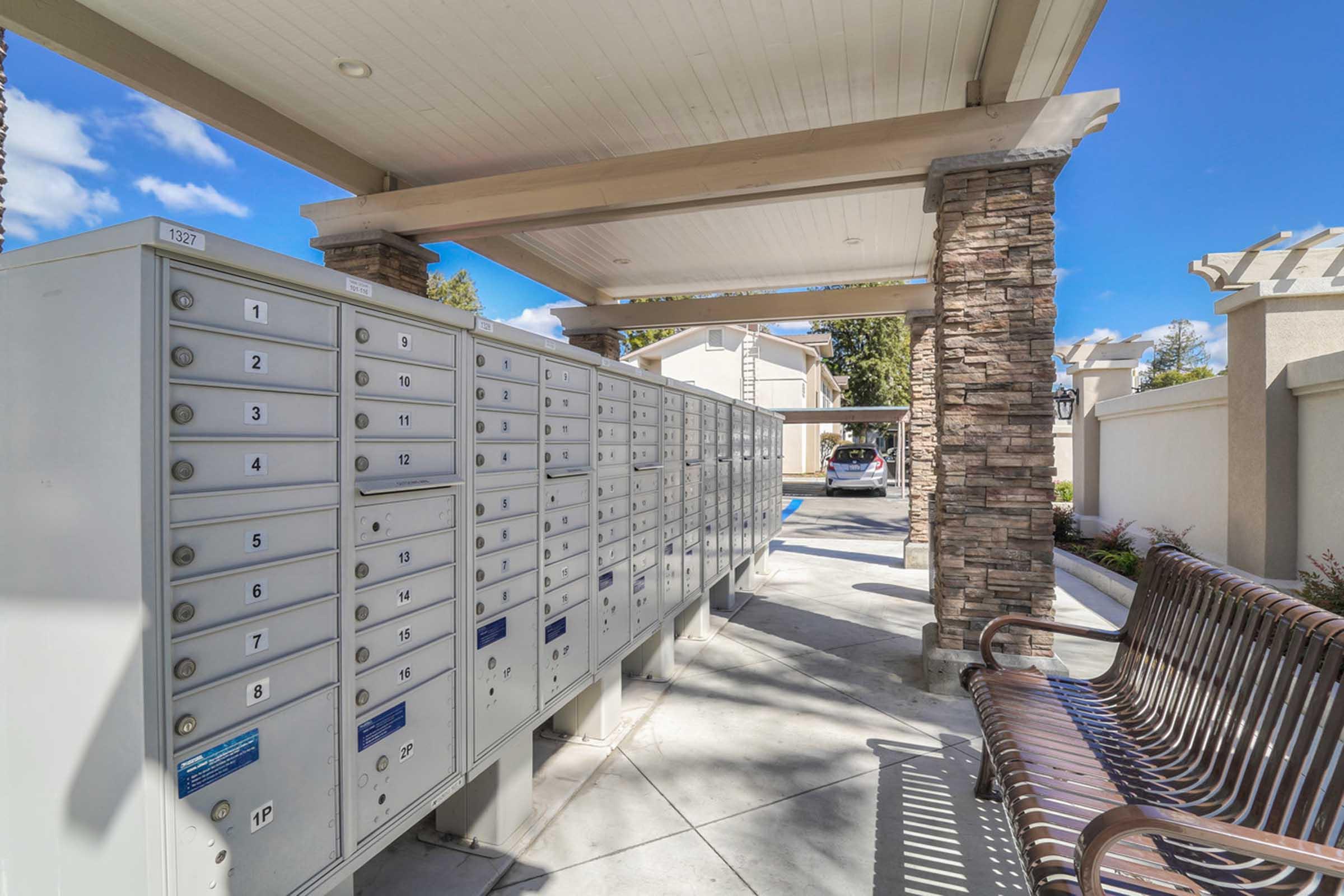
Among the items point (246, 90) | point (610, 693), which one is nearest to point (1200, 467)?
point (610, 693)

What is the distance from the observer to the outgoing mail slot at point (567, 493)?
2.94 meters

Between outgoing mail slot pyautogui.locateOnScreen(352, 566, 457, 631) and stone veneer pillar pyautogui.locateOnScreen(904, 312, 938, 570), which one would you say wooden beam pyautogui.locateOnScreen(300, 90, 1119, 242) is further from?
stone veneer pillar pyautogui.locateOnScreen(904, 312, 938, 570)

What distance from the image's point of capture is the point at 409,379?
6.79ft

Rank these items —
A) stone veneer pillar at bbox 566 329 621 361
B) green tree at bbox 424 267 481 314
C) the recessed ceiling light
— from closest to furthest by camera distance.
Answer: the recessed ceiling light, stone veneer pillar at bbox 566 329 621 361, green tree at bbox 424 267 481 314

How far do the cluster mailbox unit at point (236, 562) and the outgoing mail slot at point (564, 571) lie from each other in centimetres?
36

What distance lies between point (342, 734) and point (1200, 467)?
8.25m

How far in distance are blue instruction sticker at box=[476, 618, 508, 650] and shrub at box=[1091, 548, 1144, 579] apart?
7.38m

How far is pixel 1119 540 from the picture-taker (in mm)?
8180

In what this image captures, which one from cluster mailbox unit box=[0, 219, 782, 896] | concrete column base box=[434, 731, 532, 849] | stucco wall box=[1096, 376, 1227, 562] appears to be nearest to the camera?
cluster mailbox unit box=[0, 219, 782, 896]

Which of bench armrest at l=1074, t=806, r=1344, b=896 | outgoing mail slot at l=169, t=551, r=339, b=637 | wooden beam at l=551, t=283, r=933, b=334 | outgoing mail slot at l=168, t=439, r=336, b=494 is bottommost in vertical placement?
bench armrest at l=1074, t=806, r=1344, b=896

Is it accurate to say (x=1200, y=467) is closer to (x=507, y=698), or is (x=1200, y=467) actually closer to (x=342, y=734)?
(x=507, y=698)

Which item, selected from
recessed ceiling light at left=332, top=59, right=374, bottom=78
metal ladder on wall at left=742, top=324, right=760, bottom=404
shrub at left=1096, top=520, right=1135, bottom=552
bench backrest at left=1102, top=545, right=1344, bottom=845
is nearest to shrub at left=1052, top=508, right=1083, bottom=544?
shrub at left=1096, top=520, right=1135, bottom=552

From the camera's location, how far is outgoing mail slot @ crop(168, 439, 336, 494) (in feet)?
4.64

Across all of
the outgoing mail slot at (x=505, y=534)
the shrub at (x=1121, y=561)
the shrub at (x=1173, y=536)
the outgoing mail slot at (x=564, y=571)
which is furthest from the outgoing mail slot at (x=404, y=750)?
the shrub at (x=1121, y=561)
